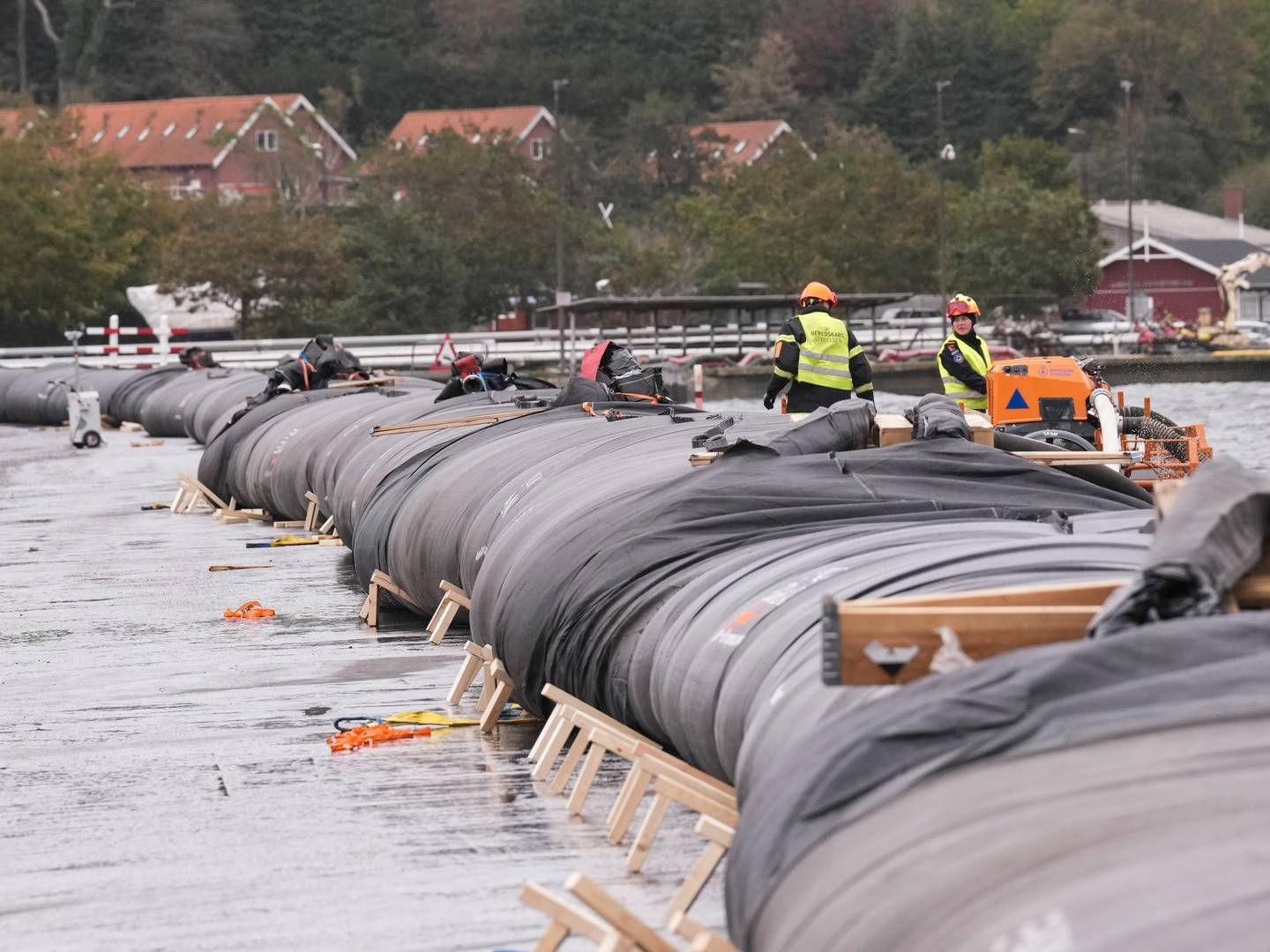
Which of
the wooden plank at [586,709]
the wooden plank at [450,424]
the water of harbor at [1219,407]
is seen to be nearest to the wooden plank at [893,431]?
the wooden plank at [586,709]

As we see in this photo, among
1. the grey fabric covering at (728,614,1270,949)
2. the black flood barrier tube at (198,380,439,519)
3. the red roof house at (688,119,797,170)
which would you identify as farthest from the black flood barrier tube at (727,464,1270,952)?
the red roof house at (688,119,797,170)

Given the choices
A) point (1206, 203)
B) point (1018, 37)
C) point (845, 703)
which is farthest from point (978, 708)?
point (1018, 37)

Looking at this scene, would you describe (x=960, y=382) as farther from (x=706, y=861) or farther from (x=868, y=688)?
(x=868, y=688)

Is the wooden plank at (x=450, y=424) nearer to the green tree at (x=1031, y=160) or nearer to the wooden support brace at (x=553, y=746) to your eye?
the wooden support brace at (x=553, y=746)

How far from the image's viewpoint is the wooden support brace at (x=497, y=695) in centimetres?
903

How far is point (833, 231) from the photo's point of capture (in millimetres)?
75125

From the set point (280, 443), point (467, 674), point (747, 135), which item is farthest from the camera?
point (747, 135)

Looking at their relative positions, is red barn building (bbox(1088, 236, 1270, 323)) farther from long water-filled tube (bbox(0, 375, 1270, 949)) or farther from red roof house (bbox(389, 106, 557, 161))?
long water-filled tube (bbox(0, 375, 1270, 949))

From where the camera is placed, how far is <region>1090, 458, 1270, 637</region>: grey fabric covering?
4.68 metres

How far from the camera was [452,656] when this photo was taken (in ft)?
37.3

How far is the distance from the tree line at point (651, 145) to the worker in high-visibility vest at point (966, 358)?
48.0 meters

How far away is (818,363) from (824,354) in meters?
0.07

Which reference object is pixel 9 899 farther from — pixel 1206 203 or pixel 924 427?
pixel 1206 203

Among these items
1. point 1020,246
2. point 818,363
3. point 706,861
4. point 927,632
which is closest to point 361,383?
point 818,363
